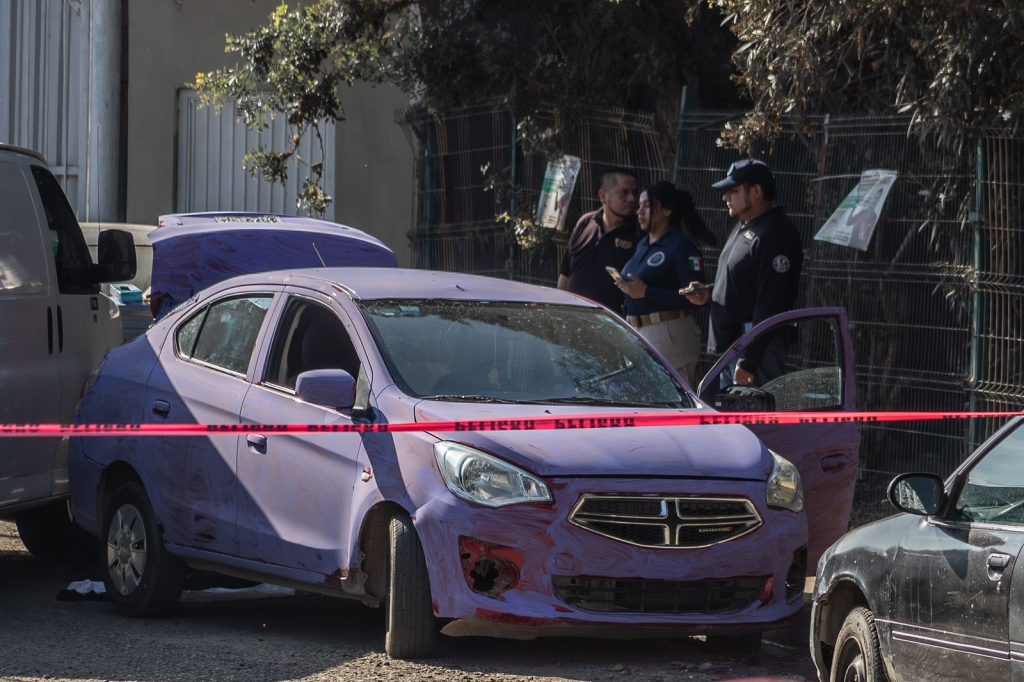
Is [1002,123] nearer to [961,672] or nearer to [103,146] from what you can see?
[961,672]

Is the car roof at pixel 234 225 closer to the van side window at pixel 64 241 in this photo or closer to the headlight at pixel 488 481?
the van side window at pixel 64 241

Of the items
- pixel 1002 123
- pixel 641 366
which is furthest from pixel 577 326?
pixel 1002 123

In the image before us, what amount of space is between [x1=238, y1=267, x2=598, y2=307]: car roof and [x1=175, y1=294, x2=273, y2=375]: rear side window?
0.13 metres

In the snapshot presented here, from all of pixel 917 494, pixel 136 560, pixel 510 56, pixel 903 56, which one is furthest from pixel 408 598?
pixel 510 56

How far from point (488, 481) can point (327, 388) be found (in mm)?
820

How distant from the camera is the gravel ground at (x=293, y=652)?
6.28 m

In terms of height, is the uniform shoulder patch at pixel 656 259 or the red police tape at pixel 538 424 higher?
the uniform shoulder patch at pixel 656 259

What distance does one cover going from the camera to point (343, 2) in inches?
509

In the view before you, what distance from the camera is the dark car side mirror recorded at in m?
4.96

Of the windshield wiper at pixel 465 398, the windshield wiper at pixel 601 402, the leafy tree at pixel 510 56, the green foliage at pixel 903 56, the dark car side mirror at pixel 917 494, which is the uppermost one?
the leafy tree at pixel 510 56

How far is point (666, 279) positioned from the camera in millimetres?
9609

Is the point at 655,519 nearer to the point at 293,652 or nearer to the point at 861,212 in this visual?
the point at 293,652

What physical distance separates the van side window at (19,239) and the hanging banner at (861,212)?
472cm

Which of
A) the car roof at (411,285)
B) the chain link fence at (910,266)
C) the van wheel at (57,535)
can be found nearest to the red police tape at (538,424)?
the car roof at (411,285)
